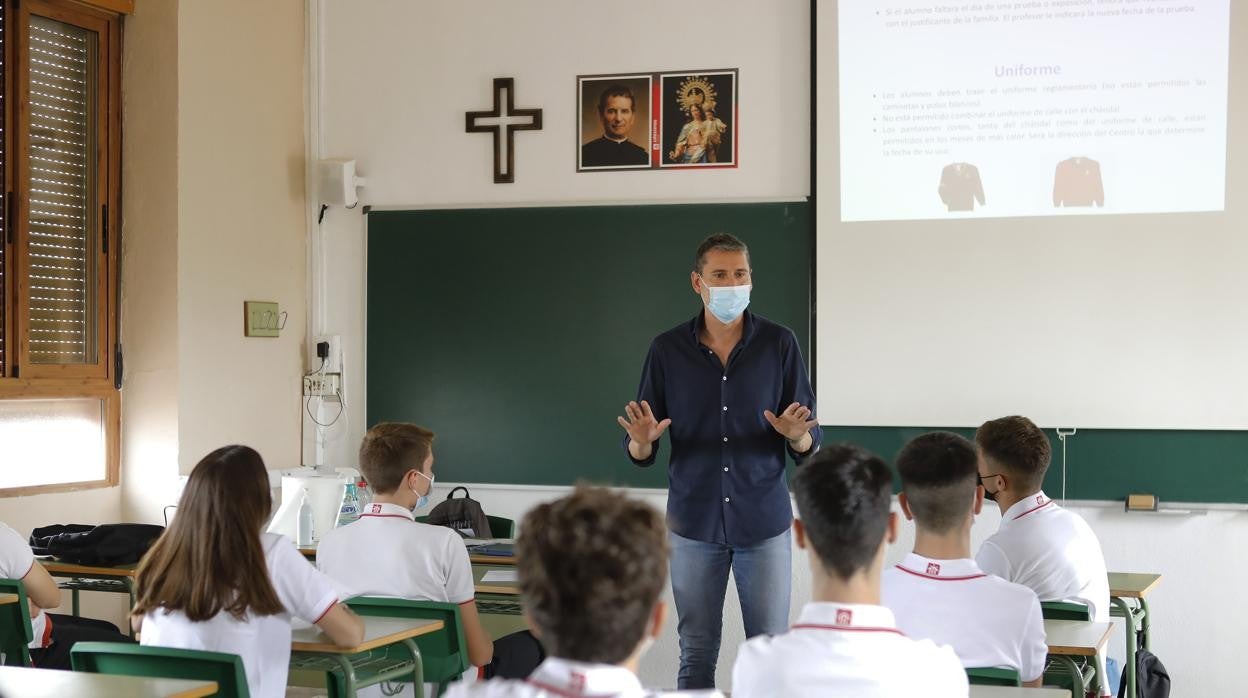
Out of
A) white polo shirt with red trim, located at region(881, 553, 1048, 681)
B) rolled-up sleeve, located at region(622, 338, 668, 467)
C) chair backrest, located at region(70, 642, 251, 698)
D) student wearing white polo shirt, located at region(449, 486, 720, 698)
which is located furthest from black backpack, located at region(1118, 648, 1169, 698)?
student wearing white polo shirt, located at region(449, 486, 720, 698)

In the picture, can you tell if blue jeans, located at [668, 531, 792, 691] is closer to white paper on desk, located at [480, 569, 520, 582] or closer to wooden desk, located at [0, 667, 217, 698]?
white paper on desk, located at [480, 569, 520, 582]

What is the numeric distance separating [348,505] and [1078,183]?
3.31m

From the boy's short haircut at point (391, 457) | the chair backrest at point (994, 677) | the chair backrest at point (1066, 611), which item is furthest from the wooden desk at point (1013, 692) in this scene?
the boy's short haircut at point (391, 457)

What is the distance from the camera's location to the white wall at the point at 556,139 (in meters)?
5.08

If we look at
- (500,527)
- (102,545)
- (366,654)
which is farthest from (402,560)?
(500,527)

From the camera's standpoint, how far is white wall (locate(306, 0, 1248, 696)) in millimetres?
5082

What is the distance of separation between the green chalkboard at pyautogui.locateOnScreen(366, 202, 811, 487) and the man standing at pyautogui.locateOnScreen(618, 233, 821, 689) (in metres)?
1.79

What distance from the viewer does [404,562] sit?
11.2 feet

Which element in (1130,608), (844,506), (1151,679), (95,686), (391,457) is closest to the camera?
(844,506)

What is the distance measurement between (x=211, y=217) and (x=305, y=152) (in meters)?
0.76

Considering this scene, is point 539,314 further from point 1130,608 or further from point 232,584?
point 232,584

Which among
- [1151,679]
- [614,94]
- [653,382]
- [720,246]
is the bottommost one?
[1151,679]

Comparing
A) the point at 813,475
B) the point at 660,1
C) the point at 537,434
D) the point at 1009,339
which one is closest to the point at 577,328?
the point at 537,434

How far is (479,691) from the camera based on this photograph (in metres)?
1.38
